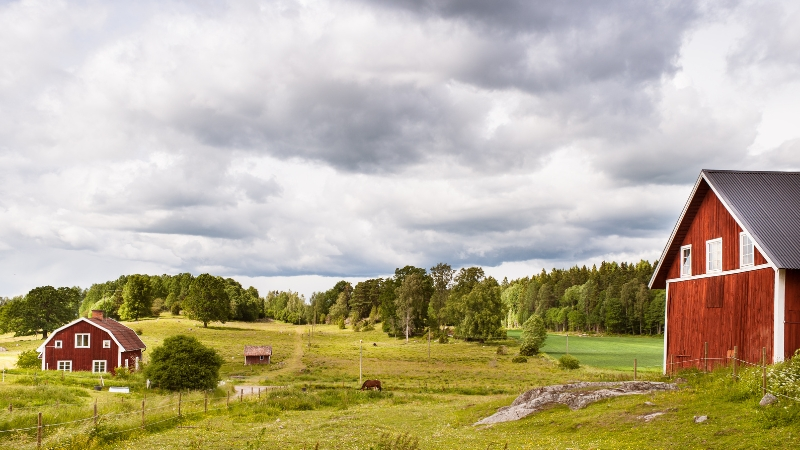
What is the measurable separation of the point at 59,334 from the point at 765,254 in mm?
72656

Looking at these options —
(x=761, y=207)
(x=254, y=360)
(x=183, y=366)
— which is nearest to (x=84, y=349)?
(x=254, y=360)

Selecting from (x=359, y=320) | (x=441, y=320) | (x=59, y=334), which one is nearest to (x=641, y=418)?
(x=59, y=334)

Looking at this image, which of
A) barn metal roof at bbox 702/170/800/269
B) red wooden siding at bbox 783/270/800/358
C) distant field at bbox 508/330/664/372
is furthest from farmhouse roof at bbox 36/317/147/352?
red wooden siding at bbox 783/270/800/358

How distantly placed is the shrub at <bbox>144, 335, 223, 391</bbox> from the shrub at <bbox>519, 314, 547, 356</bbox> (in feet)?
204

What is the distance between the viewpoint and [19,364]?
234 ft

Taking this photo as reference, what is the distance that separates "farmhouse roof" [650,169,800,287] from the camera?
94.4ft

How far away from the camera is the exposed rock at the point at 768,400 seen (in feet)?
66.5

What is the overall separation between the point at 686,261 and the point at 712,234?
11.2ft

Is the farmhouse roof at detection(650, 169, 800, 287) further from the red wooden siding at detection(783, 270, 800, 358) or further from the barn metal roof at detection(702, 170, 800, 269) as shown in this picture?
the red wooden siding at detection(783, 270, 800, 358)

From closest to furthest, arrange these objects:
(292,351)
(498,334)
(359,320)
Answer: (292,351), (498,334), (359,320)

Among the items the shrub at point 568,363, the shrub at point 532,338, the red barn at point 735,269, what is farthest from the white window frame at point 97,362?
the shrub at point 532,338

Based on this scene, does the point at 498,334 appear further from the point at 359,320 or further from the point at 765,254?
the point at 765,254

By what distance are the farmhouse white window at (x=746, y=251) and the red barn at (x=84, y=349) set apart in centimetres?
6518

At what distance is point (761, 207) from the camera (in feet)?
104
